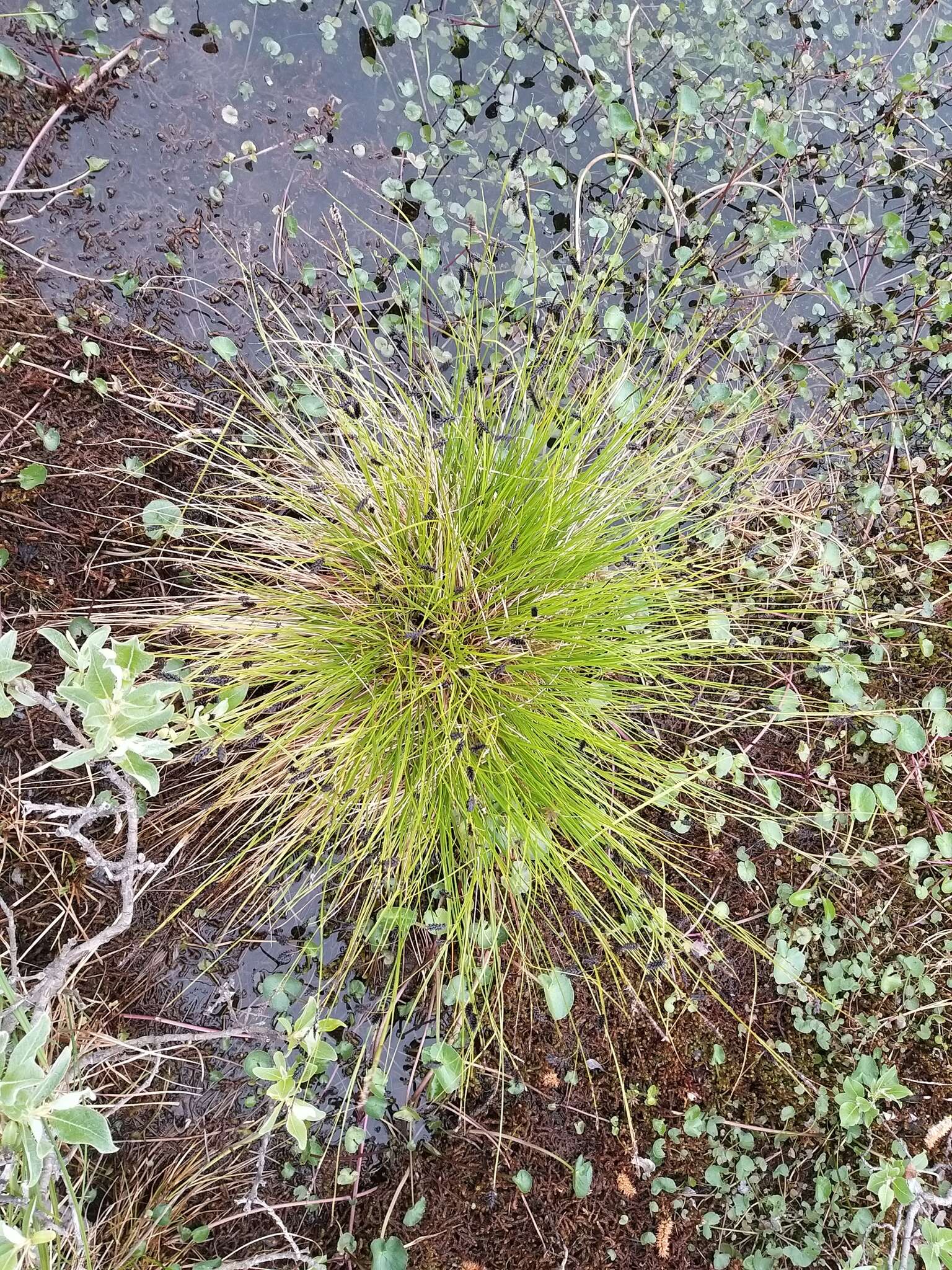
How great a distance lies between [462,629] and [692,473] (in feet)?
2.37

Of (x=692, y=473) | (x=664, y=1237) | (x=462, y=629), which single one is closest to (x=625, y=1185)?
(x=664, y=1237)

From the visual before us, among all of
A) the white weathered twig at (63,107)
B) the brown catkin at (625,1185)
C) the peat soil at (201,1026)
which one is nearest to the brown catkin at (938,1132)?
the peat soil at (201,1026)

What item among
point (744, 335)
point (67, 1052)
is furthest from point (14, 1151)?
point (744, 335)

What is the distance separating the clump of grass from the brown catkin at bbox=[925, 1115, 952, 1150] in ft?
2.71

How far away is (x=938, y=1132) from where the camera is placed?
185 cm

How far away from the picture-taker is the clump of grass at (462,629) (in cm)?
149

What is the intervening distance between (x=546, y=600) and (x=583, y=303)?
0.80 m

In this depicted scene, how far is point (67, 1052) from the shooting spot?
36.1 inches

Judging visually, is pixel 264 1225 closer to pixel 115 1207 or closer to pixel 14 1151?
pixel 115 1207

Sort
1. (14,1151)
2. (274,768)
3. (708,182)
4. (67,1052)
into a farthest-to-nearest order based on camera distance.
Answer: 1. (708,182)
2. (274,768)
3. (14,1151)
4. (67,1052)

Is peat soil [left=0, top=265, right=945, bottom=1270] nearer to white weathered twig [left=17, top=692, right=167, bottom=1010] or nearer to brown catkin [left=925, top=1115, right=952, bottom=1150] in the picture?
white weathered twig [left=17, top=692, right=167, bottom=1010]

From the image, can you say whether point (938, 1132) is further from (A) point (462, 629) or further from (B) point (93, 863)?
(B) point (93, 863)

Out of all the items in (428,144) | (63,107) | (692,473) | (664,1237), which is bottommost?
(664,1237)

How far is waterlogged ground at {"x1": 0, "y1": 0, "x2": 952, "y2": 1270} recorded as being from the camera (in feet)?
5.62
